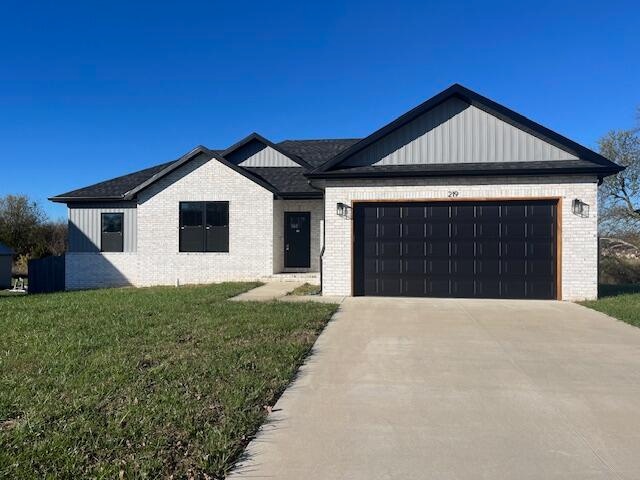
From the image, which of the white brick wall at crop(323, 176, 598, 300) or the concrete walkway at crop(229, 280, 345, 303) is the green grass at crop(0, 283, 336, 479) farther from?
the white brick wall at crop(323, 176, 598, 300)

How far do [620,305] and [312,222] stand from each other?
10.0 m

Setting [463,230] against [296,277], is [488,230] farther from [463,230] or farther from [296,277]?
[296,277]

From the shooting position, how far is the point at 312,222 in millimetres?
16828

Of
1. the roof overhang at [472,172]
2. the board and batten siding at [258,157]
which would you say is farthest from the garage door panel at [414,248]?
the board and batten siding at [258,157]

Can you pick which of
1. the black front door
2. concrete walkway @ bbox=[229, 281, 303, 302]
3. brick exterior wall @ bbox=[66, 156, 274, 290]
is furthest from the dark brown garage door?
the black front door

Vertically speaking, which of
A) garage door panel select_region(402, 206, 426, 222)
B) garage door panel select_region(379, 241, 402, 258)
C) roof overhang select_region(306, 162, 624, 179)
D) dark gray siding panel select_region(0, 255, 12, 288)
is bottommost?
dark gray siding panel select_region(0, 255, 12, 288)

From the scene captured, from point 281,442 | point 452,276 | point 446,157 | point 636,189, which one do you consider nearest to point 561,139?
point 446,157

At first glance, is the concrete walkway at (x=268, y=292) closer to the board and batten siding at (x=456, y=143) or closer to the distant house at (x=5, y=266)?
the board and batten siding at (x=456, y=143)

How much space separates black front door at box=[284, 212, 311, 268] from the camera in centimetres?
1706

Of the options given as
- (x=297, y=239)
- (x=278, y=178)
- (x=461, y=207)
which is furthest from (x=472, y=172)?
(x=278, y=178)

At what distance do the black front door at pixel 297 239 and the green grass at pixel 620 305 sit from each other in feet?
31.1

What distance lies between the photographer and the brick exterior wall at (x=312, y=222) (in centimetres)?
1664

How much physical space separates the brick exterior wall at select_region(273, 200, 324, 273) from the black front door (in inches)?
6.5

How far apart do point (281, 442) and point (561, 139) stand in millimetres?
10730
